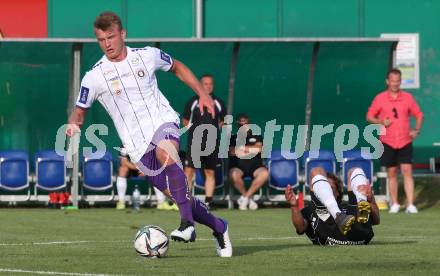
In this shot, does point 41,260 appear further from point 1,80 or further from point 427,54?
point 427,54

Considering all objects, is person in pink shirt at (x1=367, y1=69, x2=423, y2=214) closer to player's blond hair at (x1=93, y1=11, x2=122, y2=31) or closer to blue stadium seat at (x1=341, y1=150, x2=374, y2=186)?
blue stadium seat at (x1=341, y1=150, x2=374, y2=186)

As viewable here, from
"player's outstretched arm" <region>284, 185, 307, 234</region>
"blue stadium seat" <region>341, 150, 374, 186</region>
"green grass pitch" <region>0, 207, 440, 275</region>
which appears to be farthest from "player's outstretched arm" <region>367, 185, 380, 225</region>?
"blue stadium seat" <region>341, 150, 374, 186</region>

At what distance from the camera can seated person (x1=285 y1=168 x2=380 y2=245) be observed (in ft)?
37.9

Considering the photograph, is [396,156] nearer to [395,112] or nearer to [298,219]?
[395,112]

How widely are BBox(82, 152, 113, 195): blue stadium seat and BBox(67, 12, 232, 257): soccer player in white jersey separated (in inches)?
417

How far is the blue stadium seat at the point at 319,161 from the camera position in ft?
70.6

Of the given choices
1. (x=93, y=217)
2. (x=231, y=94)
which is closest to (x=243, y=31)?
(x=231, y=94)

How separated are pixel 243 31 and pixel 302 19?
1.16 metres

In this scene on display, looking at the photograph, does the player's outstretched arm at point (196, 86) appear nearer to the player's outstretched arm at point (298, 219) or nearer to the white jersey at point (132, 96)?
the white jersey at point (132, 96)

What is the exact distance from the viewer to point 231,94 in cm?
2200

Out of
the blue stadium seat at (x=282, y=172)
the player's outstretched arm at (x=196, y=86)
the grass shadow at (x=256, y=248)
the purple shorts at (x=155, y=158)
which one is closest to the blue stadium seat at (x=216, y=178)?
the blue stadium seat at (x=282, y=172)

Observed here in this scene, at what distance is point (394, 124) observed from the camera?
20.3 m

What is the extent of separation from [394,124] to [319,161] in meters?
1.84

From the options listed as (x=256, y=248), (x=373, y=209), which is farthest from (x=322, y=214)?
(x=256, y=248)
